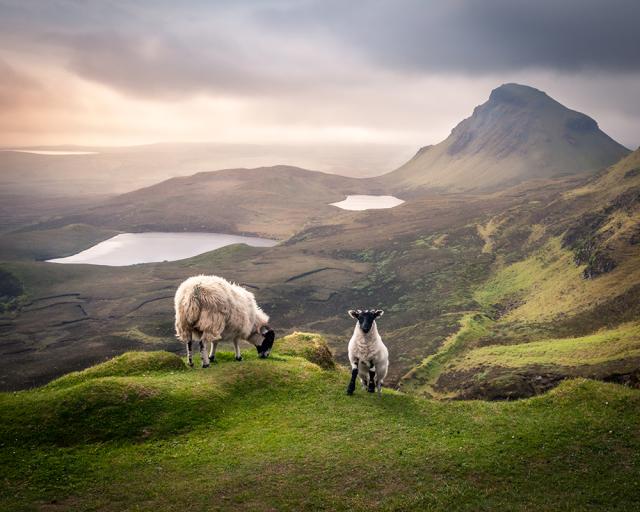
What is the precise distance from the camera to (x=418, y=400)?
66.6 ft

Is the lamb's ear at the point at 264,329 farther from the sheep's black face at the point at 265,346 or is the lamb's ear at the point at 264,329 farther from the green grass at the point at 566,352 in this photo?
the green grass at the point at 566,352

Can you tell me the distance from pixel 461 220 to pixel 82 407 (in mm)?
164553

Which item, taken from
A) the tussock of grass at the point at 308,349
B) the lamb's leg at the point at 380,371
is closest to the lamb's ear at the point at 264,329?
the tussock of grass at the point at 308,349

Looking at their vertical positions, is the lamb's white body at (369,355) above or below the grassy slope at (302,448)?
above

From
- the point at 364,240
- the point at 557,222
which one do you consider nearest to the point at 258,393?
the point at 557,222

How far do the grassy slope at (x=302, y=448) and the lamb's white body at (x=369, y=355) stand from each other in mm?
1194

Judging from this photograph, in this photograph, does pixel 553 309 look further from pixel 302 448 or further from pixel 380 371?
pixel 302 448

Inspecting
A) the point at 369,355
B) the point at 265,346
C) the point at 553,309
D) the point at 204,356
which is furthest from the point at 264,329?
the point at 553,309

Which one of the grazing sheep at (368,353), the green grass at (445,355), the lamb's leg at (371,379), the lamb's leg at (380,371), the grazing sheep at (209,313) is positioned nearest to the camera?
the grazing sheep at (368,353)

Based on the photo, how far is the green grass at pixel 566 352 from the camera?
158 feet

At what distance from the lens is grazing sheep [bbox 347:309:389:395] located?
20625 mm

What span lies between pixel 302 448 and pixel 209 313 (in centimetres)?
898

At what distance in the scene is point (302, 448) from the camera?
16.3 metres

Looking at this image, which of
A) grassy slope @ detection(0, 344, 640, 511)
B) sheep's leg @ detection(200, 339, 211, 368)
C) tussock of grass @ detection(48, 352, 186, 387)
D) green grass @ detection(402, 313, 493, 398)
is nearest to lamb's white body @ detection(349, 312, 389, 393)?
grassy slope @ detection(0, 344, 640, 511)
